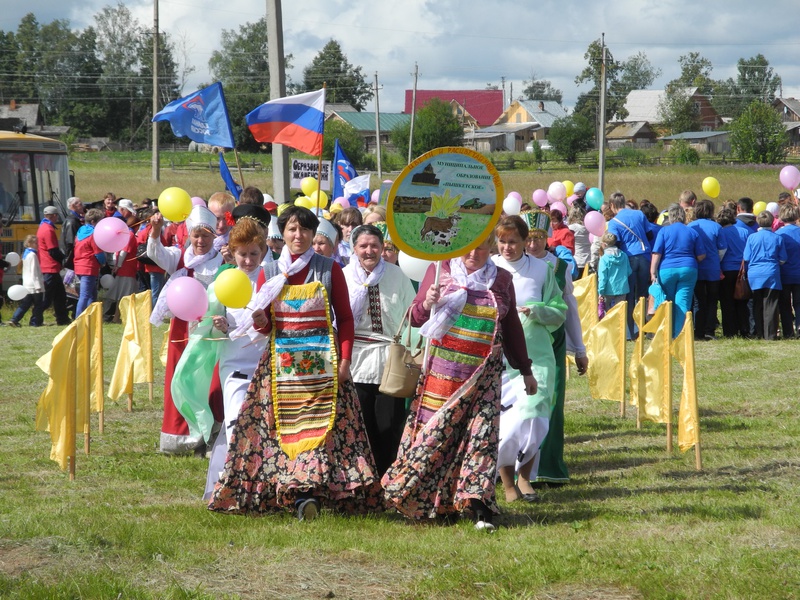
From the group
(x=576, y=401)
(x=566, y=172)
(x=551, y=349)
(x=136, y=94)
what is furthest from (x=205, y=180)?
(x=551, y=349)

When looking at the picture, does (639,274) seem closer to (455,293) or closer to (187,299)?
(455,293)

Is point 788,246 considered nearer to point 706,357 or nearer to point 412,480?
point 706,357

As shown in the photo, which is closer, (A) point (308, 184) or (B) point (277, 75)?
(B) point (277, 75)

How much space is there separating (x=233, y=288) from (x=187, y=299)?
688 millimetres

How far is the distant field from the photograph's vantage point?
43.7 metres

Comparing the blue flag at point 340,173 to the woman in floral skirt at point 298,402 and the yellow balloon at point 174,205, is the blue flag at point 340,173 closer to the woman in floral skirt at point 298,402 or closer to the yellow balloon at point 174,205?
the yellow balloon at point 174,205

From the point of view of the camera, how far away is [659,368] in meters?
8.67

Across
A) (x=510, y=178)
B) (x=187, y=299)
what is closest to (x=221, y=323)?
(x=187, y=299)

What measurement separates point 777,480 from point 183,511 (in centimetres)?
396

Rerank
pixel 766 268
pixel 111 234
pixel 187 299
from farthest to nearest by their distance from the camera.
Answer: pixel 766 268 → pixel 111 234 → pixel 187 299

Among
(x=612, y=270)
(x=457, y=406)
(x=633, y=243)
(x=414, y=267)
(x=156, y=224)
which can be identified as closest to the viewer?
(x=457, y=406)

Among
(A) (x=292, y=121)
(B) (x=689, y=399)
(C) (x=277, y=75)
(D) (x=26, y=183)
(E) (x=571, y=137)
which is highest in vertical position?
(E) (x=571, y=137)

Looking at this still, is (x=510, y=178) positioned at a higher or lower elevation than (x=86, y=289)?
higher

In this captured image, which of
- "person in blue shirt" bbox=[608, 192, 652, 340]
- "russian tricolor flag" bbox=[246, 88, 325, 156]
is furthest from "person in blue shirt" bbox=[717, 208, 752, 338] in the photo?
"russian tricolor flag" bbox=[246, 88, 325, 156]
